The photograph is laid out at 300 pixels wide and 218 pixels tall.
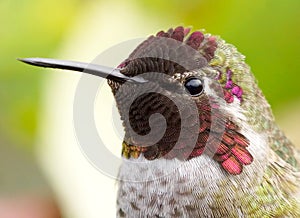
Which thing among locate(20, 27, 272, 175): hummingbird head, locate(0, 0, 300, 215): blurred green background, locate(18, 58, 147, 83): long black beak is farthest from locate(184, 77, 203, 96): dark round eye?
locate(0, 0, 300, 215): blurred green background

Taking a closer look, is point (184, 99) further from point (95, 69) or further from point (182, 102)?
point (95, 69)

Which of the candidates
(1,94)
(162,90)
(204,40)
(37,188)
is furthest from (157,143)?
(1,94)

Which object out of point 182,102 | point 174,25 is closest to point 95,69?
point 182,102

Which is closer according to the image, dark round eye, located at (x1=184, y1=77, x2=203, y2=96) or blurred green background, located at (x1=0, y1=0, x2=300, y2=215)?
dark round eye, located at (x1=184, y1=77, x2=203, y2=96)

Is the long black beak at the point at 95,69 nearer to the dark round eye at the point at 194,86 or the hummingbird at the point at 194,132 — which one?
the hummingbird at the point at 194,132

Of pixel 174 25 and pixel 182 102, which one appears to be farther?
pixel 174 25

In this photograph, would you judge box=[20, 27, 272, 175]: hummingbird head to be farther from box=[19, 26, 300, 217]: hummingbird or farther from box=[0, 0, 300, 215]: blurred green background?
box=[0, 0, 300, 215]: blurred green background

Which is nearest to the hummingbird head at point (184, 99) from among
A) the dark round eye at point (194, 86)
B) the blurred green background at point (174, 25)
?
the dark round eye at point (194, 86)
